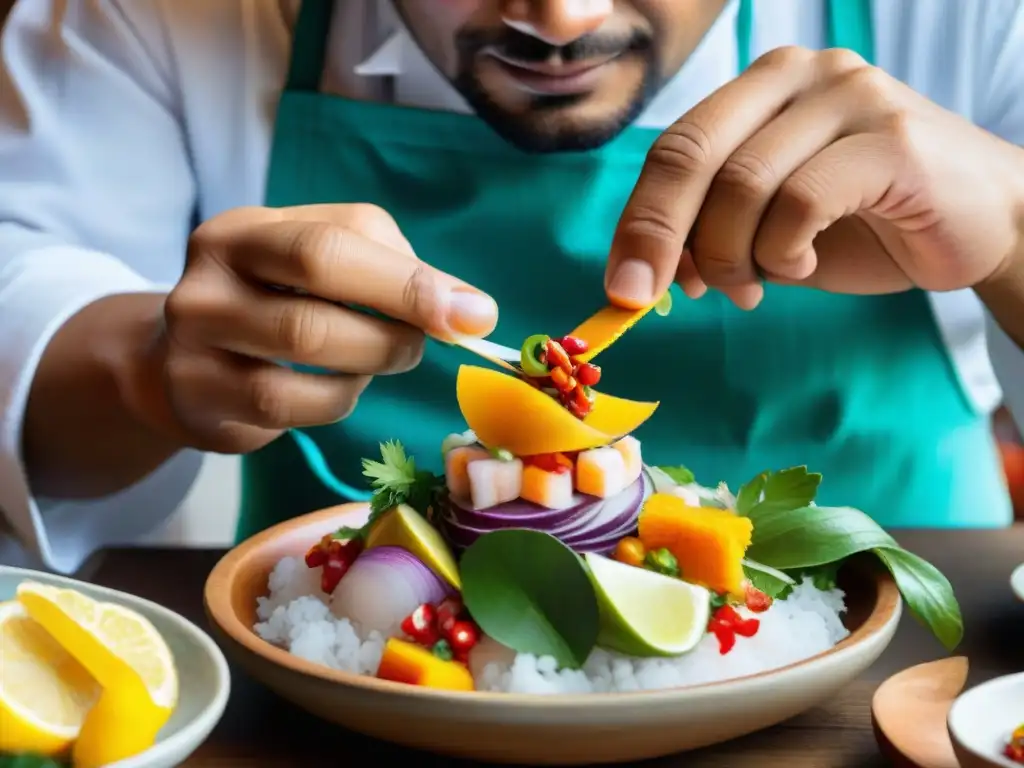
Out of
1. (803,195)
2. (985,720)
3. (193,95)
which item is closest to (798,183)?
(803,195)

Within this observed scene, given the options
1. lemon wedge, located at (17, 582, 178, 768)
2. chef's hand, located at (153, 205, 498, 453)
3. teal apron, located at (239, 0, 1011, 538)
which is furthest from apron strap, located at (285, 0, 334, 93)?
lemon wedge, located at (17, 582, 178, 768)

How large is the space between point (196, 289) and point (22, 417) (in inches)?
17.2

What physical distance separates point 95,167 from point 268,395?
0.68 m

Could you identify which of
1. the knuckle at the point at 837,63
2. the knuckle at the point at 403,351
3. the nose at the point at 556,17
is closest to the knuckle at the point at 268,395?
the knuckle at the point at 403,351

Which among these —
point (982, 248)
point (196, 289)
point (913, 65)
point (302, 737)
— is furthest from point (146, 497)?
point (913, 65)

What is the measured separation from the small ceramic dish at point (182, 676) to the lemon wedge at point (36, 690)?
0.05 metres

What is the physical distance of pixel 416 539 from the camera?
2.56 feet

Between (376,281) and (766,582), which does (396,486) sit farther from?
(766,582)

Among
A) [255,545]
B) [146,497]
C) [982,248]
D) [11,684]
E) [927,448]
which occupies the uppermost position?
[982,248]

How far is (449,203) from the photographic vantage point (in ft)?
4.79

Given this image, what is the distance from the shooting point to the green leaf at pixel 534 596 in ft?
2.33

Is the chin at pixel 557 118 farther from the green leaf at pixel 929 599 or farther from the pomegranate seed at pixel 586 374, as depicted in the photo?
the green leaf at pixel 929 599

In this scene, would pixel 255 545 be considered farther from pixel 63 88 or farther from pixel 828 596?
pixel 63 88

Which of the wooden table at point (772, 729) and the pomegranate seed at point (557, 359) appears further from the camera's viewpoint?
the pomegranate seed at point (557, 359)
